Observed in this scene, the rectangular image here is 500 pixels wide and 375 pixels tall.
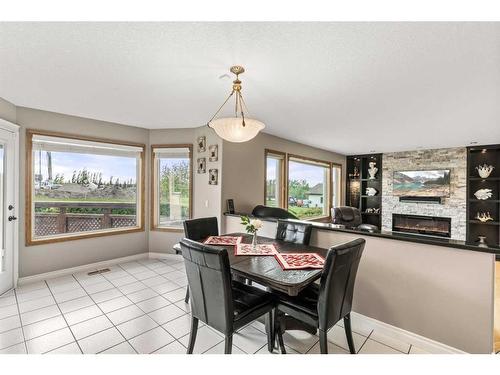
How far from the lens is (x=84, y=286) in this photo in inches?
122

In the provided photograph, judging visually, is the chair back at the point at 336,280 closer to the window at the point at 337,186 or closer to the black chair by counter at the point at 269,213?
the black chair by counter at the point at 269,213

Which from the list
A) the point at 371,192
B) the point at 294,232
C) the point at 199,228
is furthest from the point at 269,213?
the point at 371,192

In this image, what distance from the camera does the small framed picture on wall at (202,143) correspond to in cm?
397

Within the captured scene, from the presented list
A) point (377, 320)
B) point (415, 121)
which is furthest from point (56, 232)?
point (415, 121)

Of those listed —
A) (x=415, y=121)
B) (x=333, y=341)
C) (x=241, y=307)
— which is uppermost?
(x=415, y=121)

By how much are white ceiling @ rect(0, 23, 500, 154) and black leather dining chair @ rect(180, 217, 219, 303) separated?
58.3 inches

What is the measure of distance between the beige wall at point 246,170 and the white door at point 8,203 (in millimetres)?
2732

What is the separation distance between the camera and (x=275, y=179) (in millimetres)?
4910

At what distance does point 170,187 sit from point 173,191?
92 millimetres

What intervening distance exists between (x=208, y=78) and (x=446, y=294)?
275cm

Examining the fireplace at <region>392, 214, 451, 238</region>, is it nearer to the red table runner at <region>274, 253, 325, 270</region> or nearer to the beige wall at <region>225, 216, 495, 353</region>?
the beige wall at <region>225, 216, 495, 353</region>

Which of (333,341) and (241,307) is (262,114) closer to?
(241,307)

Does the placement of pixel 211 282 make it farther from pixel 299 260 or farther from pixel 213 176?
pixel 213 176

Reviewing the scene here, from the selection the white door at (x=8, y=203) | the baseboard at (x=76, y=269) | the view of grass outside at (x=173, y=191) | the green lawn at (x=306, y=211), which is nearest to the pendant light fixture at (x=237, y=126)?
the view of grass outside at (x=173, y=191)
